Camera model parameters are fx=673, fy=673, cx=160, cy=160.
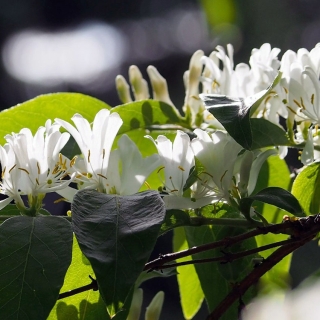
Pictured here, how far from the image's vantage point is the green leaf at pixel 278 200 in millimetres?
523

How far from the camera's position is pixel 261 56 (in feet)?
2.44

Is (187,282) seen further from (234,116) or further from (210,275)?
(234,116)

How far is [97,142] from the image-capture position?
0.59 meters

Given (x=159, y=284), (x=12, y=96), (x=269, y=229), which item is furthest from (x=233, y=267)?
(x=12, y=96)

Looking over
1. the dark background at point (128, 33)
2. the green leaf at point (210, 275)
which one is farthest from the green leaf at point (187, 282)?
the dark background at point (128, 33)

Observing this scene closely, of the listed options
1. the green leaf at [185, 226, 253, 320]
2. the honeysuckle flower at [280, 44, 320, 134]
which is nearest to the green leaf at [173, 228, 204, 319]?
the green leaf at [185, 226, 253, 320]

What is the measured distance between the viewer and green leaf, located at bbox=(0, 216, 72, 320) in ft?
1.39

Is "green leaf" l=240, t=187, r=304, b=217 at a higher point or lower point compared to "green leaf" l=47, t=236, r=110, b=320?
higher

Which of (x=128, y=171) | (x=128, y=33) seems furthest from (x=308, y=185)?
(x=128, y=33)

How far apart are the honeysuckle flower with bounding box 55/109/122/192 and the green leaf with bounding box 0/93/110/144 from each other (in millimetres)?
128

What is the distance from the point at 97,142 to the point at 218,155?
11cm

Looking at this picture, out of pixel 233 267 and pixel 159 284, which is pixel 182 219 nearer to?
pixel 233 267

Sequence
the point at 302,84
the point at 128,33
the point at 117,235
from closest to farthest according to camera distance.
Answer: the point at 117,235 < the point at 302,84 < the point at 128,33

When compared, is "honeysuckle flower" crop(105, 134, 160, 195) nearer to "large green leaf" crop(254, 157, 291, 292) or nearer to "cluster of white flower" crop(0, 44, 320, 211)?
"cluster of white flower" crop(0, 44, 320, 211)
